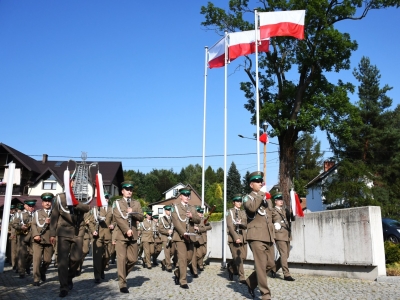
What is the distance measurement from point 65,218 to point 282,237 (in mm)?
5204

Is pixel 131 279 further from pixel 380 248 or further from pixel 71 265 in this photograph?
pixel 380 248

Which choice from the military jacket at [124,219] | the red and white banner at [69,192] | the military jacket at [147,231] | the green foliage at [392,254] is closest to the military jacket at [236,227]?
the military jacket at [124,219]

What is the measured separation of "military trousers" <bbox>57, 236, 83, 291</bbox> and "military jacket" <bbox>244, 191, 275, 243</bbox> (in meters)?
3.63

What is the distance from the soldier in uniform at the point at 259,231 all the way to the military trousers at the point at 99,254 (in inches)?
173

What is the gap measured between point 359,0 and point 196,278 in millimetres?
22906

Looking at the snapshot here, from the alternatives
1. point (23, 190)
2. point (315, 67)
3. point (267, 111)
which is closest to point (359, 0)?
point (315, 67)

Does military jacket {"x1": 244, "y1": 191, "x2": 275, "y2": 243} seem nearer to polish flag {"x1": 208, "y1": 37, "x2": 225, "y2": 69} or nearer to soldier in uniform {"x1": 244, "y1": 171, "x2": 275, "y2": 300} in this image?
soldier in uniform {"x1": 244, "y1": 171, "x2": 275, "y2": 300}

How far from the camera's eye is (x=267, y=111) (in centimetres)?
2762

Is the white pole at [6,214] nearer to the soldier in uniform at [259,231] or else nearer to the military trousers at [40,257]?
the military trousers at [40,257]

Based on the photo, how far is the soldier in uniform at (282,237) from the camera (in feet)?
35.0

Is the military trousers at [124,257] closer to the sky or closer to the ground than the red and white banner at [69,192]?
closer to the ground

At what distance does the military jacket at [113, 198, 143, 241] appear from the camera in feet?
29.8

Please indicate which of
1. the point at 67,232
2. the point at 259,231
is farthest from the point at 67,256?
the point at 259,231

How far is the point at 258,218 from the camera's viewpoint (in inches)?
304
